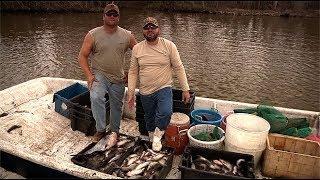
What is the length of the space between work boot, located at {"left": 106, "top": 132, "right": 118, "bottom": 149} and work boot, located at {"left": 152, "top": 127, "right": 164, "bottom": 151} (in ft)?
2.27

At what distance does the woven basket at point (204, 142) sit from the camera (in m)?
5.18

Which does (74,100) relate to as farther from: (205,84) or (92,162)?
(205,84)

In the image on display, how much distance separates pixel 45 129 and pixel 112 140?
1631 millimetres

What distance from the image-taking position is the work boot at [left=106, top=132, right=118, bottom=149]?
552 cm

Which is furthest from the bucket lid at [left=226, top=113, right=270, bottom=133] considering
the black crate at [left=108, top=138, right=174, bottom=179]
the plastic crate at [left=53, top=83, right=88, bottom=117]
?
the plastic crate at [left=53, top=83, right=88, bottom=117]

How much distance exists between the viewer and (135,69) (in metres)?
5.37

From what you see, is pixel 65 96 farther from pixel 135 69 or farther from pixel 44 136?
pixel 135 69

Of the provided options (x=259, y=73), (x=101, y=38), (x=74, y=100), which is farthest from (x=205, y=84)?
(x=101, y=38)

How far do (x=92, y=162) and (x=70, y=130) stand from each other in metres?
1.62

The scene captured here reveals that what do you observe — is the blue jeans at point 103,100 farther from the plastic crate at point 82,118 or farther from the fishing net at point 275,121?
the fishing net at point 275,121

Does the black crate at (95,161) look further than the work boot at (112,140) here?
No

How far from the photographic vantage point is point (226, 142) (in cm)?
523

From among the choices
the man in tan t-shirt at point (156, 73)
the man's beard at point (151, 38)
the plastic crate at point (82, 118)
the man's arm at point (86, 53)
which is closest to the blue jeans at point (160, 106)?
the man in tan t-shirt at point (156, 73)

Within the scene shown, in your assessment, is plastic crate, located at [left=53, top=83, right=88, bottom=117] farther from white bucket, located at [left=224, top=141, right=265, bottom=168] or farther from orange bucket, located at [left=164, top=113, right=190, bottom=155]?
white bucket, located at [left=224, top=141, right=265, bottom=168]
